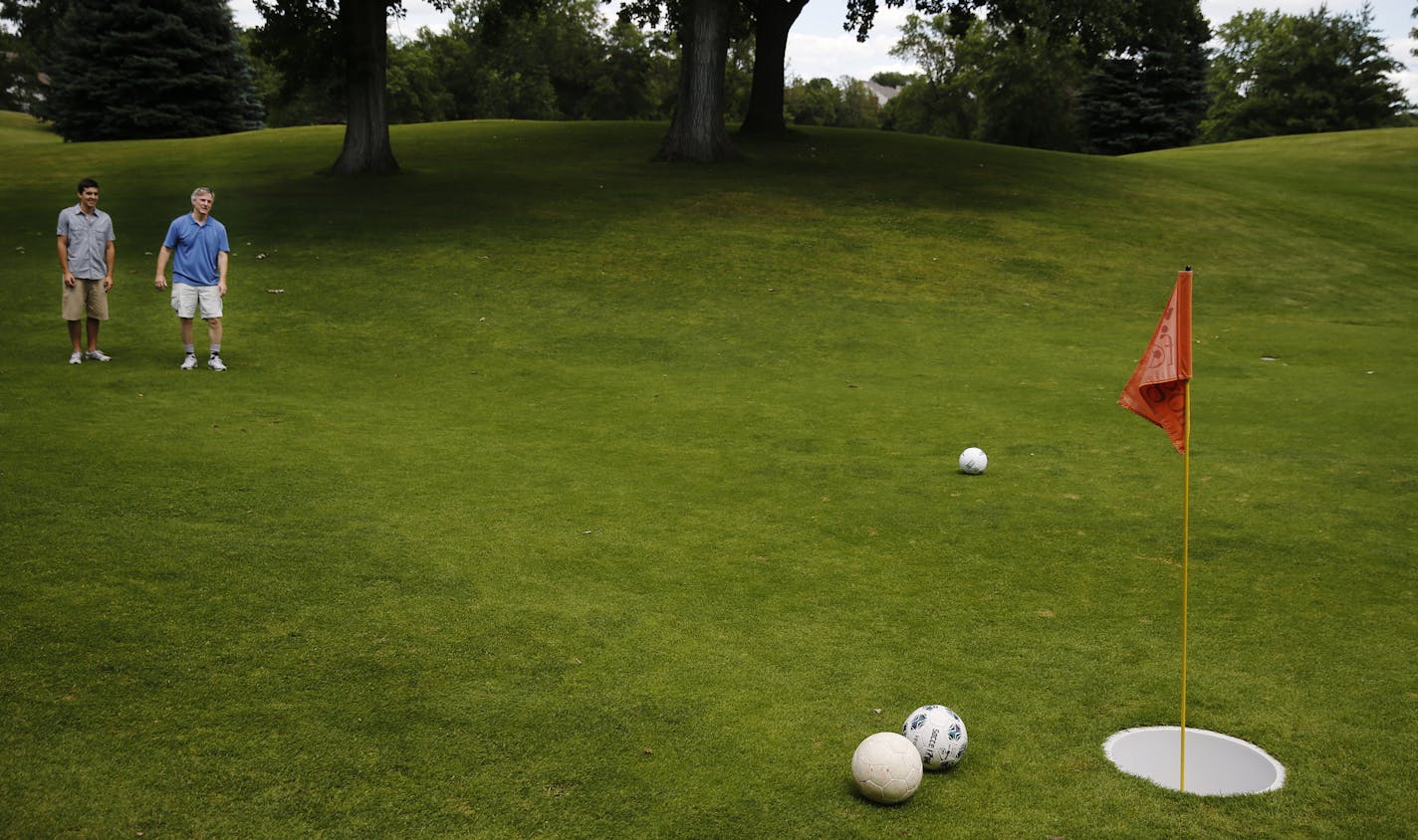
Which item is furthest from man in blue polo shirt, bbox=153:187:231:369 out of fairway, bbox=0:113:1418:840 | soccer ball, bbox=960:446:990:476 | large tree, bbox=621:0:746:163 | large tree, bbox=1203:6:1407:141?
large tree, bbox=1203:6:1407:141

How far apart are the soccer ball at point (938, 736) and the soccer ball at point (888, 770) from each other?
10.4 inches

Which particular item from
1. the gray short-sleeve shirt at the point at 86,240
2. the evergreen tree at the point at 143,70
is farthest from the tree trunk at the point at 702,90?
the evergreen tree at the point at 143,70

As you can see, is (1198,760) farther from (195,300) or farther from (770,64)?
(770,64)

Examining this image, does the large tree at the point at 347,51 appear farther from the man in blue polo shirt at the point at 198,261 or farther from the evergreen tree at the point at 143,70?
the evergreen tree at the point at 143,70

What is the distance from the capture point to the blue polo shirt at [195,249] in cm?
1357

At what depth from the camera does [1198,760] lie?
566 cm

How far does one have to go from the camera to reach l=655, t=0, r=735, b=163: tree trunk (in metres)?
30.0

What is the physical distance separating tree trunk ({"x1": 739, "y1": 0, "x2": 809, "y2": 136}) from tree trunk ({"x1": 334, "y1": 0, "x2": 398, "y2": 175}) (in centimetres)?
1264

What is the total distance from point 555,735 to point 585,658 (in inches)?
34.9

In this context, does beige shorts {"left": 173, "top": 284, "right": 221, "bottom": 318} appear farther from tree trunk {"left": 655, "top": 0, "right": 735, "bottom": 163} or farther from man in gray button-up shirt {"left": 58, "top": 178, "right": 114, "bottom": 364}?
tree trunk {"left": 655, "top": 0, "right": 735, "bottom": 163}

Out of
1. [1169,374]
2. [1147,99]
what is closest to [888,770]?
[1169,374]

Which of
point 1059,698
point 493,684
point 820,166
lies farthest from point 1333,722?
point 820,166

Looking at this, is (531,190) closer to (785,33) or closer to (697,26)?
(697,26)

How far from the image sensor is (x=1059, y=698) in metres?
6.20
